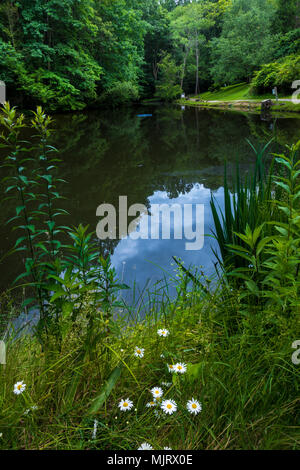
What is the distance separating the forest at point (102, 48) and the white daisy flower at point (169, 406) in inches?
911

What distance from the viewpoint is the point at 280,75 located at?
68.3ft

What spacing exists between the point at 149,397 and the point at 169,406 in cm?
19

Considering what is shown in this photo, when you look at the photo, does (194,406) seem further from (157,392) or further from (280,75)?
(280,75)

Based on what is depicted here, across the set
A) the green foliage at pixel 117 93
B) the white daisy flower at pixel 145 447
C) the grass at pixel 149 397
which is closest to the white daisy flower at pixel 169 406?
the grass at pixel 149 397

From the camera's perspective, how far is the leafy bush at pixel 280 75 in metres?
19.8

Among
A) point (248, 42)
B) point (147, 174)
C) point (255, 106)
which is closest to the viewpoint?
point (147, 174)

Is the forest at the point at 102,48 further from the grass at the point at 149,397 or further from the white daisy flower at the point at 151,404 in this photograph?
the white daisy flower at the point at 151,404

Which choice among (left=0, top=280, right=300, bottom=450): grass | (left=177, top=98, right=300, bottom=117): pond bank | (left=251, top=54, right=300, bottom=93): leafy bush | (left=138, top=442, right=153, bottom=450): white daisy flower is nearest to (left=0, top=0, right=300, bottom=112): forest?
(left=251, top=54, right=300, bottom=93): leafy bush

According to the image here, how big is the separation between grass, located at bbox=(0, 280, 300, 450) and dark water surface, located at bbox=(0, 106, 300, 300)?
104cm

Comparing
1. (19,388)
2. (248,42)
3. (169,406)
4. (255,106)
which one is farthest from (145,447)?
(248,42)

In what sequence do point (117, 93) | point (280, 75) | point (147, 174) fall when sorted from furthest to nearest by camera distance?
point (117, 93), point (280, 75), point (147, 174)

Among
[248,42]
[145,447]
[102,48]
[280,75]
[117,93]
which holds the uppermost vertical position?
[248,42]

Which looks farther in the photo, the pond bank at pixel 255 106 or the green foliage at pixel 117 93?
the green foliage at pixel 117 93
